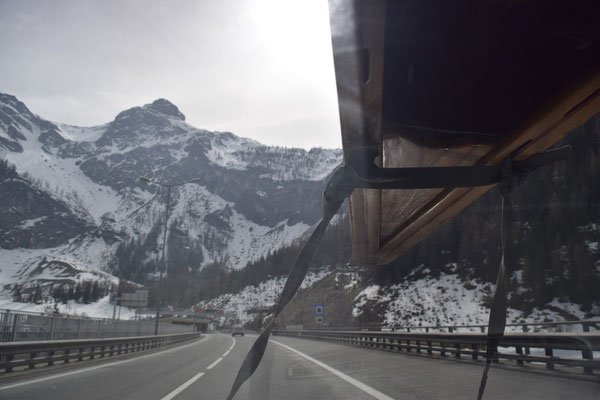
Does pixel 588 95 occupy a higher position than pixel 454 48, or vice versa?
pixel 454 48

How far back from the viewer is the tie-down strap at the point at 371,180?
2.18m

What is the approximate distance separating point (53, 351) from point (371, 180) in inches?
524

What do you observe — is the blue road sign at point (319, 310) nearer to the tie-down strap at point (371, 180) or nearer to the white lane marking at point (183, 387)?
the white lane marking at point (183, 387)

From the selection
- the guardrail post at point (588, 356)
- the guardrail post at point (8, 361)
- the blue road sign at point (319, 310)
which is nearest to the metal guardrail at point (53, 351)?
the guardrail post at point (8, 361)

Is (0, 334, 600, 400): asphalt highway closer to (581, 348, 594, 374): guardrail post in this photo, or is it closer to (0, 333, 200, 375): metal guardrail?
(581, 348, 594, 374): guardrail post

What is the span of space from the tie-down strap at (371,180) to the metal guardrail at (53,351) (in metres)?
9.60

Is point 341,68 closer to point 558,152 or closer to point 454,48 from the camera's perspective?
point 454,48

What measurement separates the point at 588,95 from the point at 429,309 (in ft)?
196

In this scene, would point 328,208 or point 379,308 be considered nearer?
point 328,208

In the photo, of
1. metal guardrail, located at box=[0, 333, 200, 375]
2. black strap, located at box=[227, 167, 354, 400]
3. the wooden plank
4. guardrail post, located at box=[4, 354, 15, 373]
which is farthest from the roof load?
guardrail post, located at box=[4, 354, 15, 373]

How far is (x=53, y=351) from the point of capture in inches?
479

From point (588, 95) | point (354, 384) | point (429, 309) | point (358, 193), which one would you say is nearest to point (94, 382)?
point (354, 384)

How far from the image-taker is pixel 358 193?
9.58 feet

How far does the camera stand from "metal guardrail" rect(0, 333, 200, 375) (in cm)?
980
